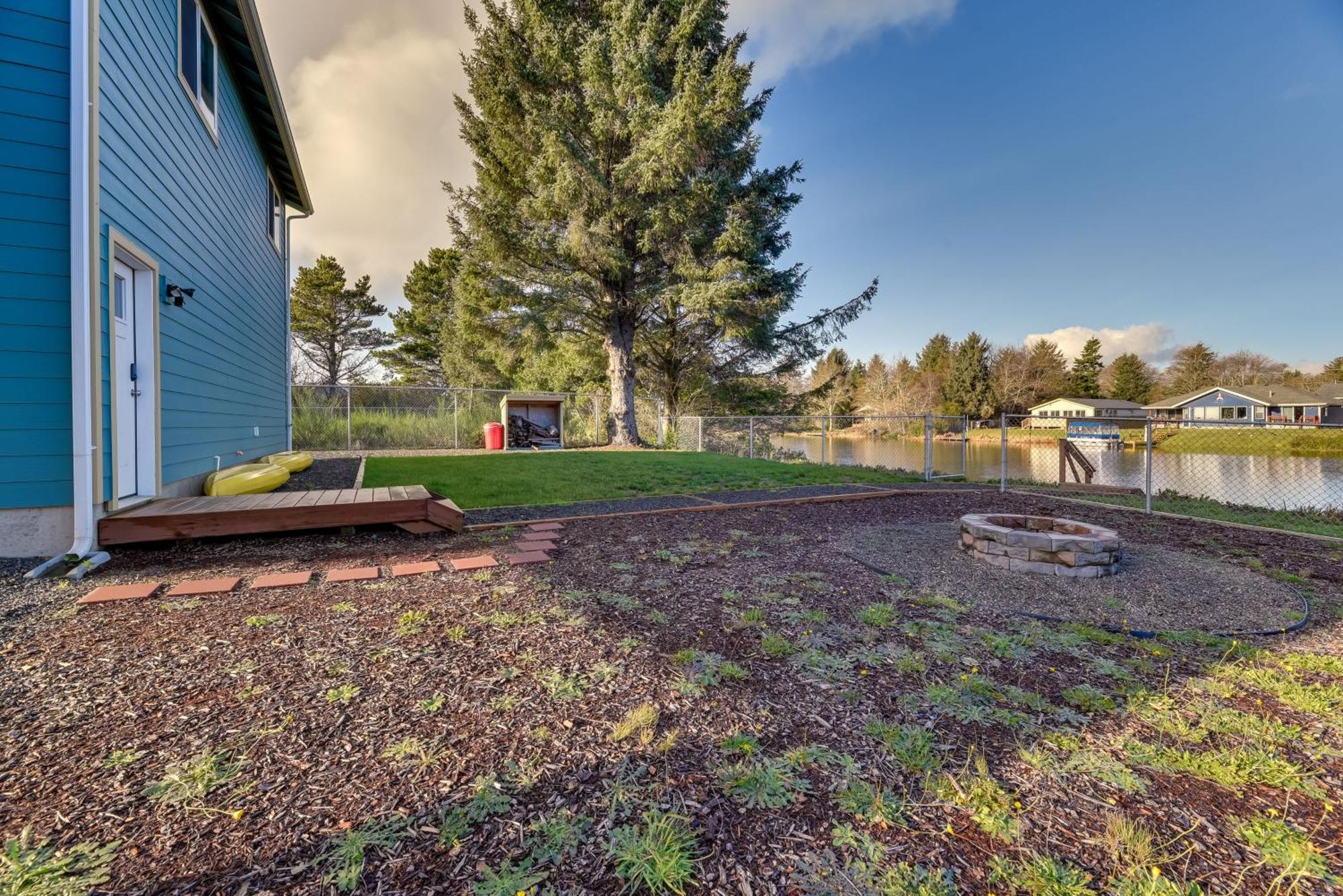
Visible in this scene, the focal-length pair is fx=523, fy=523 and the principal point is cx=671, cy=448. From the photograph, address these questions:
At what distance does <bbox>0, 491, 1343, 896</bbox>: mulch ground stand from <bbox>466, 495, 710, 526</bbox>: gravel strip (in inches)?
72.1

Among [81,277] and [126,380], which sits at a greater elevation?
[81,277]

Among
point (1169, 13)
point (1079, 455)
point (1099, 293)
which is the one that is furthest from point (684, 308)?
point (1099, 293)

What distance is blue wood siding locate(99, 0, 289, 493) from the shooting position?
368 centimetres

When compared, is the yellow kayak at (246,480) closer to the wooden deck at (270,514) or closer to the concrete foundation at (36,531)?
the wooden deck at (270,514)

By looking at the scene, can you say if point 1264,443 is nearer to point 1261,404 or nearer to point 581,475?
point 1261,404

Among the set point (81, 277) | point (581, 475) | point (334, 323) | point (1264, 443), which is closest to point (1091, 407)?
point (1264, 443)

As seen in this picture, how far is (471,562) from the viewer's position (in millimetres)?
3412

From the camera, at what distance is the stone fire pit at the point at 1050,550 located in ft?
11.2

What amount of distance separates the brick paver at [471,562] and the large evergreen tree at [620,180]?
9.78 m

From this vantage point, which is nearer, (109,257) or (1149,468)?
(109,257)

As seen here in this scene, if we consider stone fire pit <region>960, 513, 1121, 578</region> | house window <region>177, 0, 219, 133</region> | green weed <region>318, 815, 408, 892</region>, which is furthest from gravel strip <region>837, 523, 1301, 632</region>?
house window <region>177, 0, 219, 133</region>

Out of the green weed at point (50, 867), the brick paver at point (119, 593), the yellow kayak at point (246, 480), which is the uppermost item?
the yellow kayak at point (246, 480)

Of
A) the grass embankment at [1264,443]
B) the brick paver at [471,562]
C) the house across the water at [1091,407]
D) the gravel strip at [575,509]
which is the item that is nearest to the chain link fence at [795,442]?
the gravel strip at [575,509]

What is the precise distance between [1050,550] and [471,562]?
382 centimetres
